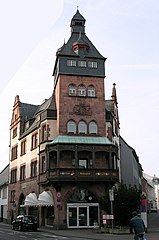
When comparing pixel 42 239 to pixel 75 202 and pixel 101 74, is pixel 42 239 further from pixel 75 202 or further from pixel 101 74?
pixel 101 74

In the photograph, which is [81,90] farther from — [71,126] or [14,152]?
[14,152]

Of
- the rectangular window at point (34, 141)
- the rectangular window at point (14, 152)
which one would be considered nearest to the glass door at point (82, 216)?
the rectangular window at point (34, 141)

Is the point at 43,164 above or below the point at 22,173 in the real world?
above

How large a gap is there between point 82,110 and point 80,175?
794cm

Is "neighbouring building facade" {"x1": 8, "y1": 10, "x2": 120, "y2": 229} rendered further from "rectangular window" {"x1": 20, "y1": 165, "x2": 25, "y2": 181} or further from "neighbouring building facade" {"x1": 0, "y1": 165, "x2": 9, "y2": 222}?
"neighbouring building facade" {"x1": 0, "y1": 165, "x2": 9, "y2": 222}

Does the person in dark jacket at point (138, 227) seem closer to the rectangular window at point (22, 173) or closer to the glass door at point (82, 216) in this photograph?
the glass door at point (82, 216)

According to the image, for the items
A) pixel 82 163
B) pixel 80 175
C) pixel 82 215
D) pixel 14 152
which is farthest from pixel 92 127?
pixel 14 152

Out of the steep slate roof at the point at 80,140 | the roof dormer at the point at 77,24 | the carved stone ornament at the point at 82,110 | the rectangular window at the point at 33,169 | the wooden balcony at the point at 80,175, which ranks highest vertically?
the roof dormer at the point at 77,24

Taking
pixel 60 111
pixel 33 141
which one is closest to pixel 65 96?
pixel 60 111

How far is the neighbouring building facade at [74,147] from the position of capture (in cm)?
4153

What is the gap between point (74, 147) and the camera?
137ft

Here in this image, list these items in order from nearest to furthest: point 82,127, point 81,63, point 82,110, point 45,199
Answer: point 45,199 → point 82,127 → point 82,110 → point 81,63

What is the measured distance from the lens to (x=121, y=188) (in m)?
36.3

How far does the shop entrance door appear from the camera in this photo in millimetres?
41375
